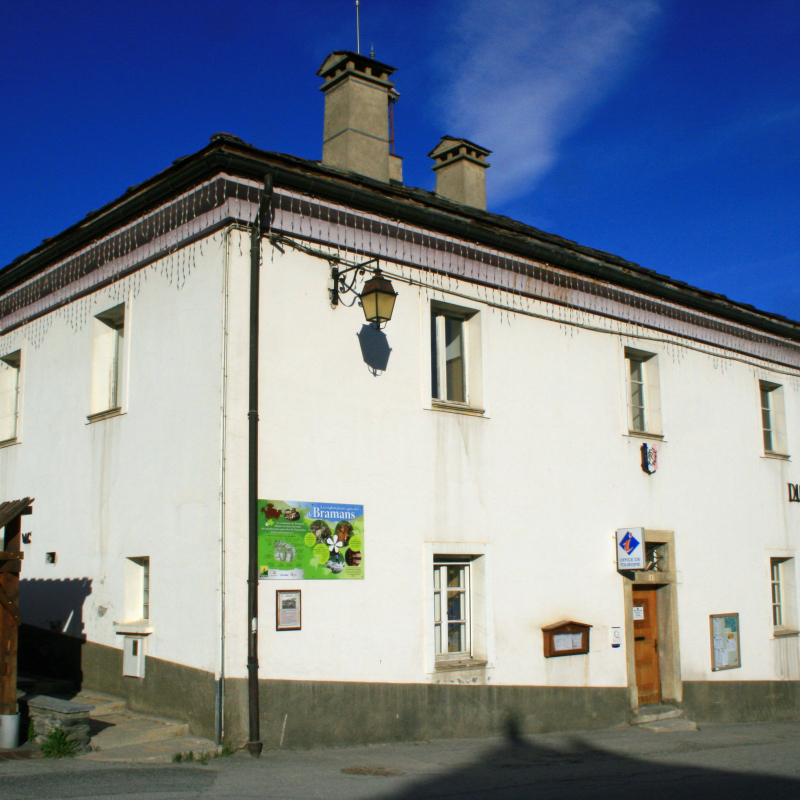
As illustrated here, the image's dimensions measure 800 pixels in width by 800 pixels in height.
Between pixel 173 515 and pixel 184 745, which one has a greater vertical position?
pixel 173 515

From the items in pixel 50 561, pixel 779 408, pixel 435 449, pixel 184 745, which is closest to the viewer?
pixel 184 745

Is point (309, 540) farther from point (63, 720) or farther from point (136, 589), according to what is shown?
point (63, 720)

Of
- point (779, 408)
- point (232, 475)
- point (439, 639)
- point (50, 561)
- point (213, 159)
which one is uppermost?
point (213, 159)

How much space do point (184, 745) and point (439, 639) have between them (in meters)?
3.22

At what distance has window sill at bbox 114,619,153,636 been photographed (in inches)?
379

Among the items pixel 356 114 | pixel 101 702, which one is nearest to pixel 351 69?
pixel 356 114

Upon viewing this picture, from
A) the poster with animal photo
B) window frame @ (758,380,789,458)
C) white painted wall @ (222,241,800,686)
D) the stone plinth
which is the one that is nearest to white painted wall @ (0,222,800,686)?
white painted wall @ (222,241,800,686)

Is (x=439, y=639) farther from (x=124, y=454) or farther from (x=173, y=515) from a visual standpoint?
(x=124, y=454)

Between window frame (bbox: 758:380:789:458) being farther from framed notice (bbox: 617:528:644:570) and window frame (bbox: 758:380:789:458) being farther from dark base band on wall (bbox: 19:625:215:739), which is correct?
dark base band on wall (bbox: 19:625:215:739)

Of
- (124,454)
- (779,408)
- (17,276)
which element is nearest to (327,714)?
(124,454)

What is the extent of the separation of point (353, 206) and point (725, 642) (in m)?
8.74

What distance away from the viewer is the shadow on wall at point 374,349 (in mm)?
10258

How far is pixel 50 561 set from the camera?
11.6 m

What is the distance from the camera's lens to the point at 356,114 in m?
12.7
